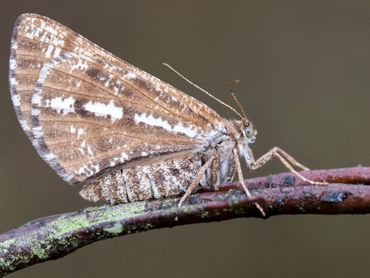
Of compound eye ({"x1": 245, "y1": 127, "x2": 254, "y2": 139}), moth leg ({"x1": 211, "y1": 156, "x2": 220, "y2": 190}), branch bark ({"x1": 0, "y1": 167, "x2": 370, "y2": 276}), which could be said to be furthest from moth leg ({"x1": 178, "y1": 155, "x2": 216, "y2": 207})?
branch bark ({"x1": 0, "y1": 167, "x2": 370, "y2": 276})

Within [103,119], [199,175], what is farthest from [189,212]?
[103,119]

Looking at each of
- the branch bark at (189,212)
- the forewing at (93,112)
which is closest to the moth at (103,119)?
the forewing at (93,112)

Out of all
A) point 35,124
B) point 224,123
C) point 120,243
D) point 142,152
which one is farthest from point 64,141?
point 120,243

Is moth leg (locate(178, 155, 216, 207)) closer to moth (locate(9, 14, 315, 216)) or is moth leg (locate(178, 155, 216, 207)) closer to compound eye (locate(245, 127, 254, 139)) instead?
moth (locate(9, 14, 315, 216))

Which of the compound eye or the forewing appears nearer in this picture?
the forewing

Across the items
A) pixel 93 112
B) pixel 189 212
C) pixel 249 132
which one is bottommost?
pixel 189 212

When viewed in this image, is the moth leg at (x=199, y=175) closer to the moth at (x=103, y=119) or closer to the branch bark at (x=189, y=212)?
the moth at (x=103, y=119)

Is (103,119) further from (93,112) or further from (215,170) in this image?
(215,170)
